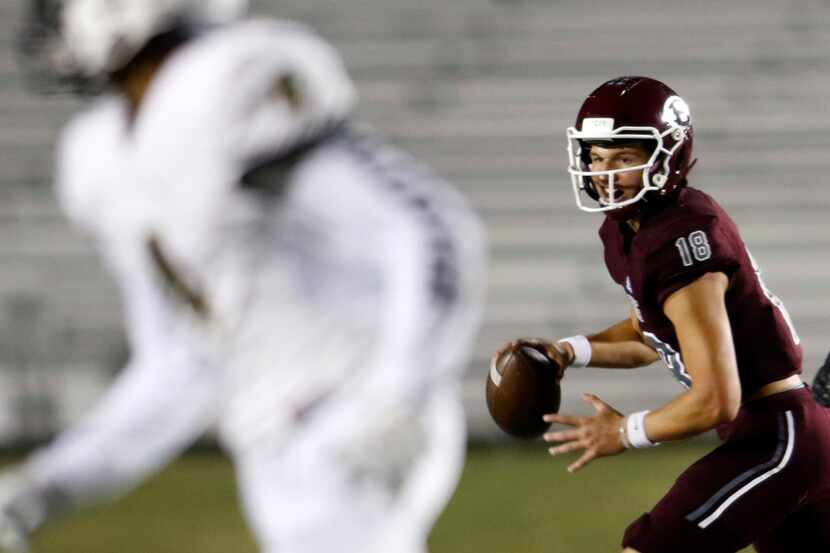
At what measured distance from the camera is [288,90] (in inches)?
74.3

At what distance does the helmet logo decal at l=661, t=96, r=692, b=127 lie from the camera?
262 centimetres

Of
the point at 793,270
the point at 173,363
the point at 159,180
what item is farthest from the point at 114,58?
the point at 793,270

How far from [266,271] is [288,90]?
0.84 ft

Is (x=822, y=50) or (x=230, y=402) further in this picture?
(x=822, y=50)

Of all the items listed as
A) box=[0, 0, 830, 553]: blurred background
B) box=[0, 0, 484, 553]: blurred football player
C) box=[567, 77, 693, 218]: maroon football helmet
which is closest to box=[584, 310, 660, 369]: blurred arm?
box=[567, 77, 693, 218]: maroon football helmet

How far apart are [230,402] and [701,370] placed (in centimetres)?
73

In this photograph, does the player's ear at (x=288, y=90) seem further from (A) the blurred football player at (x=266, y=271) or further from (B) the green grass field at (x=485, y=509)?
(B) the green grass field at (x=485, y=509)

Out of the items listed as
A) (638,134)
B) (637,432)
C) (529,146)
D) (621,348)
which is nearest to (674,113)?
(638,134)

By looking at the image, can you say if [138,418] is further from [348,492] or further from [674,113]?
[674,113]

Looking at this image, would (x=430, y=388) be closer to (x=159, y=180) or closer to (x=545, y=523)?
(x=159, y=180)

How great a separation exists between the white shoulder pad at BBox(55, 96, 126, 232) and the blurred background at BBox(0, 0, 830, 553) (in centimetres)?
414

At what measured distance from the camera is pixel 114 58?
6.46ft

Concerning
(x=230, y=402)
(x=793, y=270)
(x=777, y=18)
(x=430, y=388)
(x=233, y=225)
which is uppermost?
(x=233, y=225)

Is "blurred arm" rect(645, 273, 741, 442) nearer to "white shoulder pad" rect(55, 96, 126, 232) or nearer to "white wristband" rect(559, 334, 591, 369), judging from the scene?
"white wristband" rect(559, 334, 591, 369)
